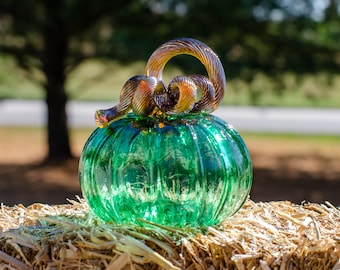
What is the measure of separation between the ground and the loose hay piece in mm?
4901

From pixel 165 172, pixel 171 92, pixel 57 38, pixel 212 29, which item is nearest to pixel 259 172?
pixel 212 29

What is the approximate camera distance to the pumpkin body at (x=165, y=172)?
1.95 metres

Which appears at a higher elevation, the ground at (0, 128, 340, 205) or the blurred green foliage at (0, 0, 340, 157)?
the blurred green foliage at (0, 0, 340, 157)

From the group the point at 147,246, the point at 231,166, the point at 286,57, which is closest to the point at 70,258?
the point at 147,246

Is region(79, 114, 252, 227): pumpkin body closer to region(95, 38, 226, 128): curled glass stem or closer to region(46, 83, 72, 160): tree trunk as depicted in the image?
region(95, 38, 226, 128): curled glass stem

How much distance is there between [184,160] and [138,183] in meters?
0.15

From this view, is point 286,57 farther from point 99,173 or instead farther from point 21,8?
point 99,173

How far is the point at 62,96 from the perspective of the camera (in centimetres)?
861

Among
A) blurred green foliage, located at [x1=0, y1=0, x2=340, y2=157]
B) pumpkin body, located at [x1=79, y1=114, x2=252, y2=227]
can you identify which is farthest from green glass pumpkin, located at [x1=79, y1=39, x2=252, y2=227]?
blurred green foliage, located at [x1=0, y1=0, x2=340, y2=157]

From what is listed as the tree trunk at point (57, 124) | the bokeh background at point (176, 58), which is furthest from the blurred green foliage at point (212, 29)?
the tree trunk at point (57, 124)

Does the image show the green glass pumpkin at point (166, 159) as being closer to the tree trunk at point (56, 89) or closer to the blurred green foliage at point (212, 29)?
the blurred green foliage at point (212, 29)

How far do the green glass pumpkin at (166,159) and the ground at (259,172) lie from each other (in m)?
4.86

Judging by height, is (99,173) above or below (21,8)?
below

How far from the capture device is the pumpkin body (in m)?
1.95
